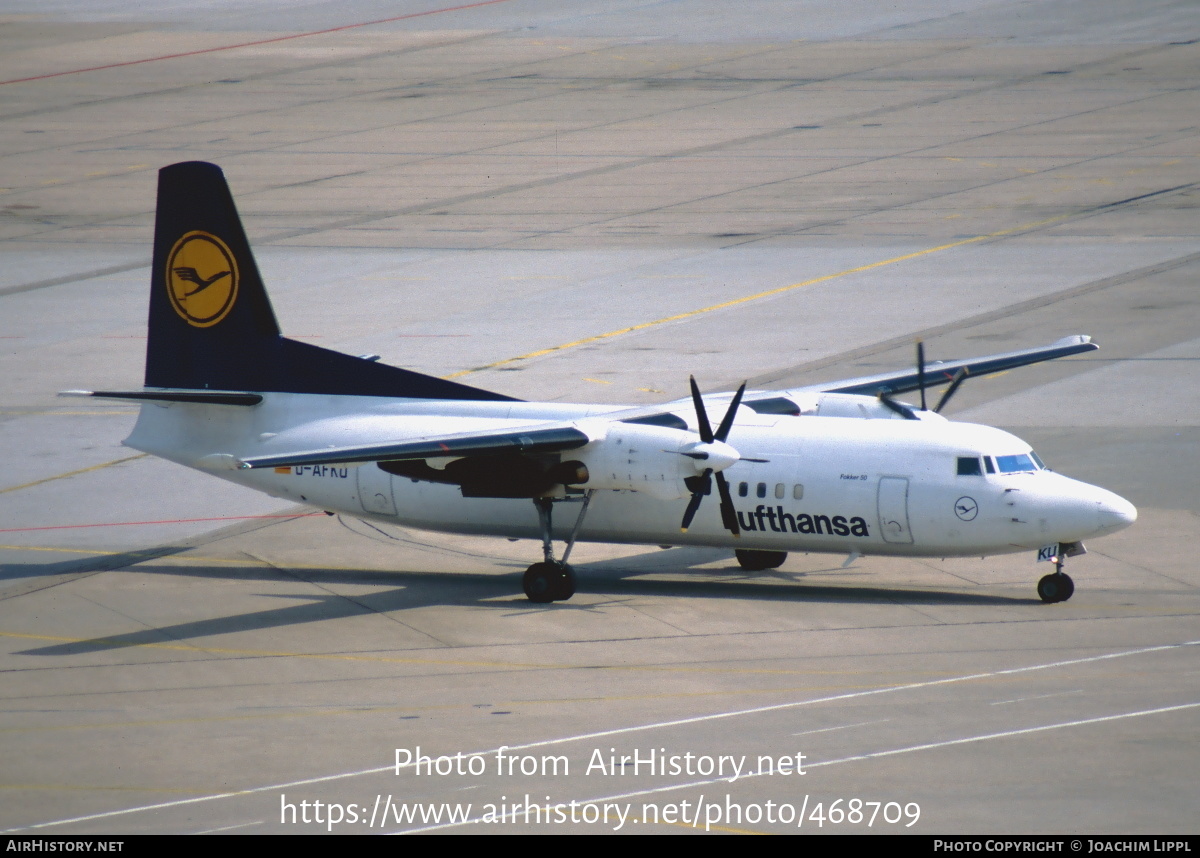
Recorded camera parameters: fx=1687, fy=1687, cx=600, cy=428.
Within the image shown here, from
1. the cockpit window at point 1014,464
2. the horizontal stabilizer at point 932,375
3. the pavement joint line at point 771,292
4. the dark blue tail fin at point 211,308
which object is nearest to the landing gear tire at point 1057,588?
the cockpit window at point 1014,464

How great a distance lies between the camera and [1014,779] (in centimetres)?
2027

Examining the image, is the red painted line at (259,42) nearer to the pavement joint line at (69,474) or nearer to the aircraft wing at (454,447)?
the pavement joint line at (69,474)

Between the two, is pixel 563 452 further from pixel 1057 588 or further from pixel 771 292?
pixel 771 292

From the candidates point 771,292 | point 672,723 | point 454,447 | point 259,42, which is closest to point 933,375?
point 454,447

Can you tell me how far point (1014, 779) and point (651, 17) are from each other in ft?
291

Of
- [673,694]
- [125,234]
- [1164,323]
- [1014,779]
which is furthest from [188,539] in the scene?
[125,234]

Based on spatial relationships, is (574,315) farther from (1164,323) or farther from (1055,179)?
(1055,179)

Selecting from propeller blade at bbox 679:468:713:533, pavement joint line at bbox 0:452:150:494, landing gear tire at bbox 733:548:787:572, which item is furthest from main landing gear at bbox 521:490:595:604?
pavement joint line at bbox 0:452:150:494

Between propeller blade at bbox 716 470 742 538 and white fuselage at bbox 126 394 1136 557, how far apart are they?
57 centimetres

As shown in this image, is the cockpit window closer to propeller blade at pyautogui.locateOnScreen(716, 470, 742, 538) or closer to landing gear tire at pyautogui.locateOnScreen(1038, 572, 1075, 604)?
landing gear tire at pyautogui.locateOnScreen(1038, 572, 1075, 604)

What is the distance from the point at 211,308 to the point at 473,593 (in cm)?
781

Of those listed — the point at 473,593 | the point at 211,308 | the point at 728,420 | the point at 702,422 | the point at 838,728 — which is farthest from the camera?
the point at 211,308

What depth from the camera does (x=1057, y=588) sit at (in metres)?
28.0

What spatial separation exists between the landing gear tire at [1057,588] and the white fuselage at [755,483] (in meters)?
0.66
